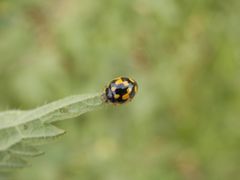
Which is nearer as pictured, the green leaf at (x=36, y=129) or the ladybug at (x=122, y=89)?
the green leaf at (x=36, y=129)

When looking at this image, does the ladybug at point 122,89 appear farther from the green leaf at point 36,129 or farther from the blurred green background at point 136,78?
the blurred green background at point 136,78

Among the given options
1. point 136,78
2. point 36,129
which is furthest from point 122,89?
point 136,78

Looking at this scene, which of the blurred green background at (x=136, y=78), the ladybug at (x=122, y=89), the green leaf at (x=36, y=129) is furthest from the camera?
the blurred green background at (x=136, y=78)

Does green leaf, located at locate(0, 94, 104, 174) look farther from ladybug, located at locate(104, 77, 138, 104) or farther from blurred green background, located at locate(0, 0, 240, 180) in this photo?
blurred green background, located at locate(0, 0, 240, 180)

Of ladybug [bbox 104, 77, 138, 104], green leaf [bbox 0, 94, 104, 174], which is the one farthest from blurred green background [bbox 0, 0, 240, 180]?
green leaf [bbox 0, 94, 104, 174]

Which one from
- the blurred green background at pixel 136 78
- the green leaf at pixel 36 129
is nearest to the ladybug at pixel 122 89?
the green leaf at pixel 36 129

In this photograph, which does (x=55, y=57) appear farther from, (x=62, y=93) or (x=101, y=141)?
(x=101, y=141)

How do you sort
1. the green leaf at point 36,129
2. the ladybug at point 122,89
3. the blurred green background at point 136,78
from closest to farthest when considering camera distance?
the green leaf at point 36,129 < the ladybug at point 122,89 < the blurred green background at point 136,78
